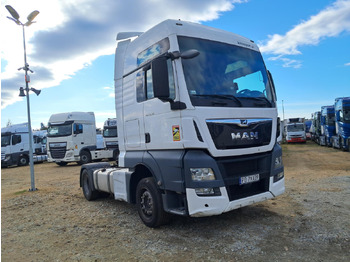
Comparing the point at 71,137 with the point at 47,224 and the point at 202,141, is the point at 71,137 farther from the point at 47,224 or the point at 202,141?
the point at 202,141

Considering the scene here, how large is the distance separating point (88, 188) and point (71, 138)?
11154mm

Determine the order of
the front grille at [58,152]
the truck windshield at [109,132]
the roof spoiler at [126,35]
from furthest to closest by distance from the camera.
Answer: the truck windshield at [109,132], the front grille at [58,152], the roof spoiler at [126,35]

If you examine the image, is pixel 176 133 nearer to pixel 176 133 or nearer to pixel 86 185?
pixel 176 133

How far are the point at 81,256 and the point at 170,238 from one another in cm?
132

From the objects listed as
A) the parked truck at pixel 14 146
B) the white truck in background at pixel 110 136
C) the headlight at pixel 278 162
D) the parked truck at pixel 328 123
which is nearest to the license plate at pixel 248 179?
the headlight at pixel 278 162

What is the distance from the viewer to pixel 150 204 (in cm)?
490

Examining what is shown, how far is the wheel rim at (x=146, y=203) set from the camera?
16.0 ft

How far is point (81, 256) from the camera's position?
4004 mm

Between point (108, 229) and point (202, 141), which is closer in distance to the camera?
point (202, 141)

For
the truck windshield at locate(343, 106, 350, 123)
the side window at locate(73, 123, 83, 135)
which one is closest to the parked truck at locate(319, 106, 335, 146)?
the truck windshield at locate(343, 106, 350, 123)

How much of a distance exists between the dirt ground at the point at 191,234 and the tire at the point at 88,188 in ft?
2.01

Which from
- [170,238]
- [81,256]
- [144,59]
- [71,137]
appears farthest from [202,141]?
[71,137]

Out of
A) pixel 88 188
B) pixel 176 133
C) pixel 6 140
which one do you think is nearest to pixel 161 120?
pixel 176 133

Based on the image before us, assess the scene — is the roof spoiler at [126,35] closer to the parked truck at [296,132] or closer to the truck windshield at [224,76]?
the truck windshield at [224,76]
